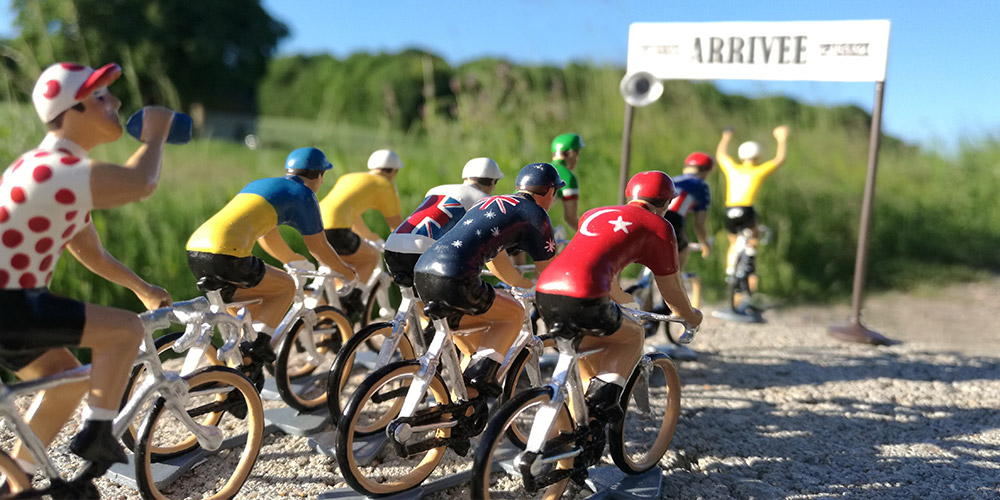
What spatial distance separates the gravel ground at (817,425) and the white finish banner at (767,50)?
245cm

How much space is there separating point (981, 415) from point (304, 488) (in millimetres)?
4511

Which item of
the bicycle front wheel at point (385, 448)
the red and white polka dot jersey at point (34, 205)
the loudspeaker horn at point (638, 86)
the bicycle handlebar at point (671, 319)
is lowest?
the bicycle front wheel at point (385, 448)

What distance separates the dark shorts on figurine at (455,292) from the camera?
324cm

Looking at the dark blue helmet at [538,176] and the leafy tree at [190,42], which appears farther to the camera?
the leafy tree at [190,42]

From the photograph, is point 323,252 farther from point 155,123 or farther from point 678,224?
point 678,224

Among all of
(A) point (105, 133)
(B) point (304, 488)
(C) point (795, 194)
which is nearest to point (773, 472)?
(B) point (304, 488)

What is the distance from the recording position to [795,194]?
10.2m

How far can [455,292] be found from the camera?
3.24m

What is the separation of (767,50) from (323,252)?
4452 millimetres

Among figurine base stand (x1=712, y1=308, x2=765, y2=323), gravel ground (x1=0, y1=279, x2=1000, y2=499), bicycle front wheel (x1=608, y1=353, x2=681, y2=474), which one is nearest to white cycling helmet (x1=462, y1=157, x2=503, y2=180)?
Answer: bicycle front wheel (x1=608, y1=353, x2=681, y2=474)

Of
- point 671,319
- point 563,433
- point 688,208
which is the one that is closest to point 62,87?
point 563,433

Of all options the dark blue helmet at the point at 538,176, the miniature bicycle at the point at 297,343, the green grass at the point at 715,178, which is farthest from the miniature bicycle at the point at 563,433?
the green grass at the point at 715,178

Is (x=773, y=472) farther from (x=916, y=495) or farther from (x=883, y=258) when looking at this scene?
(x=883, y=258)

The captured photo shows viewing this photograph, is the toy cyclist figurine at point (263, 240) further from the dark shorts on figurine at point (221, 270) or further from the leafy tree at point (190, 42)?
the leafy tree at point (190, 42)
